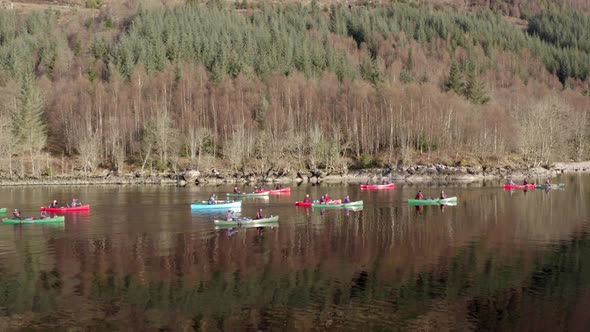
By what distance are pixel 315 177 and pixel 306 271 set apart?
80.5m

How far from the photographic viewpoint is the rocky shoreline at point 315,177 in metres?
117

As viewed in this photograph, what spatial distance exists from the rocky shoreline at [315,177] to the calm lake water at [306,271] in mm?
45299

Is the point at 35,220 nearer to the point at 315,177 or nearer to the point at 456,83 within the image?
the point at 315,177

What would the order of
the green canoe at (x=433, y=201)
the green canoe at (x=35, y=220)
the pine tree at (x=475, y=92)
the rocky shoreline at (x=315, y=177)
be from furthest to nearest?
1. the pine tree at (x=475, y=92)
2. the rocky shoreline at (x=315, y=177)
3. the green canoe at (x=433, y=201)
4. the green canoe at (x=35, y=220)

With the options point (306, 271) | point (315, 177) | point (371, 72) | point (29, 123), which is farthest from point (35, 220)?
point (371, 72)

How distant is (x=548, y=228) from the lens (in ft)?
193

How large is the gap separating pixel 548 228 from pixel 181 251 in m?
33.2

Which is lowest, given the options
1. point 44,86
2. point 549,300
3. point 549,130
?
point 549,300

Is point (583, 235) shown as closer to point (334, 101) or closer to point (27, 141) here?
point (334, 101)

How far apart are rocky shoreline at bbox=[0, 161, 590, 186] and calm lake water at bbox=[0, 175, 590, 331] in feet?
149

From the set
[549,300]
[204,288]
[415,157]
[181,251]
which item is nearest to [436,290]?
[549,300]

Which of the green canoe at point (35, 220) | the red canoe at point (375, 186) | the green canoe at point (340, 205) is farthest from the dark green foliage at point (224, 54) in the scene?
the green canoe at point (35, 220)

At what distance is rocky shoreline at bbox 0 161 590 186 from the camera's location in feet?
384

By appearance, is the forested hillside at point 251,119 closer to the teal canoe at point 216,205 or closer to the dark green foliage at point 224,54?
the dark green foliage at point 224,54
